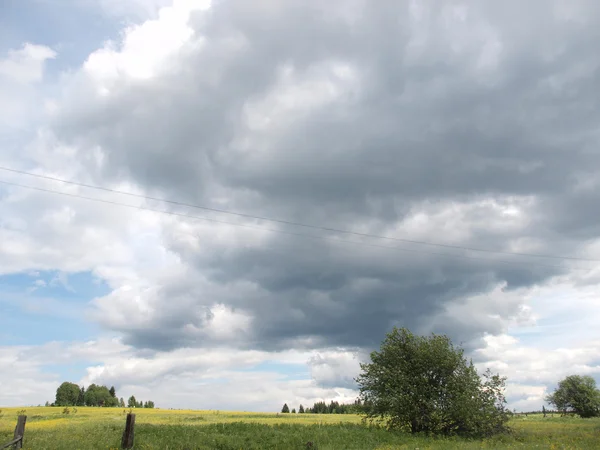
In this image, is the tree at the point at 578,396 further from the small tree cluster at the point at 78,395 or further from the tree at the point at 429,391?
the small tree cluster at the point at 78,395

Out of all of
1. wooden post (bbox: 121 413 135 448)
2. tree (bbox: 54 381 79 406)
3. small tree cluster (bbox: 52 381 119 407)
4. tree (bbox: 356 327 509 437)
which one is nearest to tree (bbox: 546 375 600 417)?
tree (bbox: 356 327 509 437)

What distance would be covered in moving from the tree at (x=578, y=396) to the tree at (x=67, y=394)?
167m

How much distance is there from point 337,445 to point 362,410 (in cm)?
1422

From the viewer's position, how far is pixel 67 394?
7269 inches

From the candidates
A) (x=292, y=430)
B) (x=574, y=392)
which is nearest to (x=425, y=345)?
(x=292, y=430)

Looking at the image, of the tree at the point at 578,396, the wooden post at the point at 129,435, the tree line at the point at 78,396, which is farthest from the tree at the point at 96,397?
the wooden post at the point at 129,435

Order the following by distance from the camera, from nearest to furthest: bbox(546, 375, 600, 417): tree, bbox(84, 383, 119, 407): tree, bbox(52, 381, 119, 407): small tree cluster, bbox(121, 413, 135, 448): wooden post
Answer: bbox(121, 413, 135, 448): wooden post → bbox(546, 375, 600, 417): tree → bbox(84, 383, 119, 407): tree → bbox(52, 381, 119, 407): small tree cluster

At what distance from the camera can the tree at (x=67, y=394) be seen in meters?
182

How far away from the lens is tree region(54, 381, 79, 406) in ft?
597

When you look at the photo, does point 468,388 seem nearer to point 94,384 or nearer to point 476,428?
point 476,428

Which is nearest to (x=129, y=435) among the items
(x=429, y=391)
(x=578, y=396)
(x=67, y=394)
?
(x=429, y=391)

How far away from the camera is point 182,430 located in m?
36.1

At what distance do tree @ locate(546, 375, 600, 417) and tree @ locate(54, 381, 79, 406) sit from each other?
167m

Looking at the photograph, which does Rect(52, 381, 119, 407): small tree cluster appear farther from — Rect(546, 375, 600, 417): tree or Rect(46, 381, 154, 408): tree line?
Rect(546, 375, 600, 417): tree
